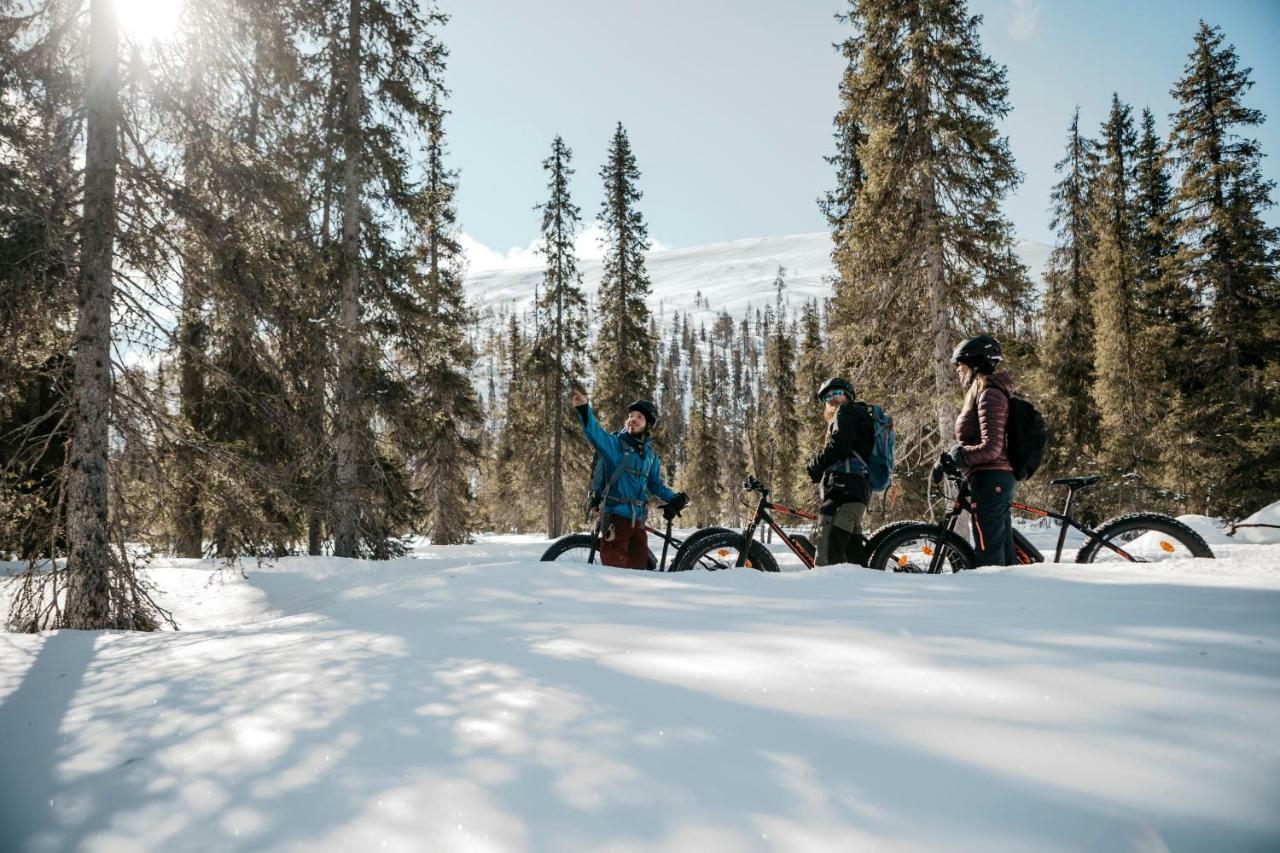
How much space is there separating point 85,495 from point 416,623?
431 cm

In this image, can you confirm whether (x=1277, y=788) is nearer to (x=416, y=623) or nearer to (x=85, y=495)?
(x=416, y=623)

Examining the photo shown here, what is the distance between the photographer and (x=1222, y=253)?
1867cm

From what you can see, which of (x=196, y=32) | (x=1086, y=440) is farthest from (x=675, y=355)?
(x=196, y=32)

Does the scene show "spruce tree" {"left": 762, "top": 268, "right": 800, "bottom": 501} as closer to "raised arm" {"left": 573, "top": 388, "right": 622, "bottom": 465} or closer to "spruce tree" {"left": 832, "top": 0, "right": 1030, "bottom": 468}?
"spruce tree" {"left": 832, "top": 0, "right": 1030, "bottom": 468}

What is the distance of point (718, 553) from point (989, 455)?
2418 millimetres

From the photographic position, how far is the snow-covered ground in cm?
137

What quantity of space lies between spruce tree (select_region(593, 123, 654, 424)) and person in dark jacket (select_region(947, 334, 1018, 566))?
59.5ft

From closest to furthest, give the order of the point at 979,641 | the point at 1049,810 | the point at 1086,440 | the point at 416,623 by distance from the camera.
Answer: the point at 1049,810 → the point at 979,641 → the point at 416,623 → the point at 1086,440

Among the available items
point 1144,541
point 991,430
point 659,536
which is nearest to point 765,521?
point 659,536

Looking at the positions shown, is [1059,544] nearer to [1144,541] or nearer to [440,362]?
[1144,541]

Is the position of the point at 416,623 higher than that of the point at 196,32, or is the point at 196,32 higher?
the point at 196,32

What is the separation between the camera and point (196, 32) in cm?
603

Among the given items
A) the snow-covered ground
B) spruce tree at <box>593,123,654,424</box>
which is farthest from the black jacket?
spruce tree at <box>593,123,654,424</box>

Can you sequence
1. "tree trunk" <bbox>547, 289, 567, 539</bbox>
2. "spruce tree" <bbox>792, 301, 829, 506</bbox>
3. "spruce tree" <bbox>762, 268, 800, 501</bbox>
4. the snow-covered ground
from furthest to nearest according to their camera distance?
"spruce tree" <bbox>762, 268, 800, 501</bbox> < "spruce tree" <bbox>792, 301, 829, 506</bbox> < "tree trunk" <bbox>547, 289, 567, 539</bbox> < the snow-covered ground
